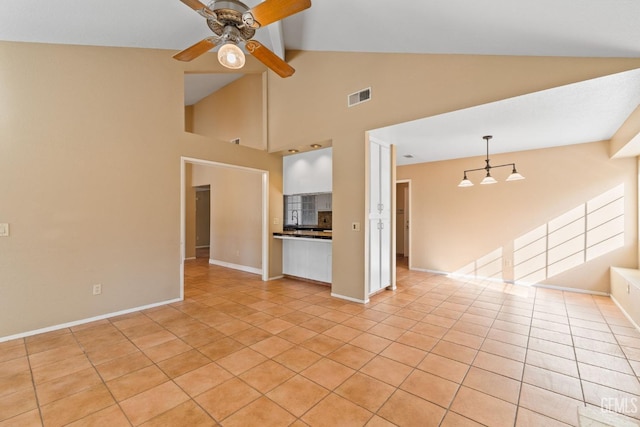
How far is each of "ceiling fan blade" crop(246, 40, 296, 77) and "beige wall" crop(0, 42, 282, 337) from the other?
7.06 ft

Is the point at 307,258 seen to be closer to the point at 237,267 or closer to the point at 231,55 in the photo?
the point at 237,267

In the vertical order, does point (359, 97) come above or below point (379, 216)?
above

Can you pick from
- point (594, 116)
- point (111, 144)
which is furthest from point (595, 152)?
point (111, 144)

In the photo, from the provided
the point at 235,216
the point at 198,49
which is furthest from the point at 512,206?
the point at 235,216

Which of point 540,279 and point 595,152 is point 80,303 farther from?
point 595,152

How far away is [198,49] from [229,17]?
51 centimetres

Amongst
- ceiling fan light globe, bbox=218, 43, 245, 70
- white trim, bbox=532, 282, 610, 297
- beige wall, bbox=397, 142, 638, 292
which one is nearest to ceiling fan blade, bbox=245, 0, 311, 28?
ceiling fan light globe, bbox=218, 43, 245, 70

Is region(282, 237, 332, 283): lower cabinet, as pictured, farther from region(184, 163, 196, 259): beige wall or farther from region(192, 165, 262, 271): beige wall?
region(184, 163, 196, 259): beige wall

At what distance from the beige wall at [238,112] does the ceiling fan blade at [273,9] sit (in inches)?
125

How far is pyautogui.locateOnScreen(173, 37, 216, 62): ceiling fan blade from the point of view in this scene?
7.86 feet

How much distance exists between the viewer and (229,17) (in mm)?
2193

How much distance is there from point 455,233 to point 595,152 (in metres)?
2.52

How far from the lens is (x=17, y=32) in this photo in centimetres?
291

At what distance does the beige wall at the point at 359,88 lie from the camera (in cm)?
274
